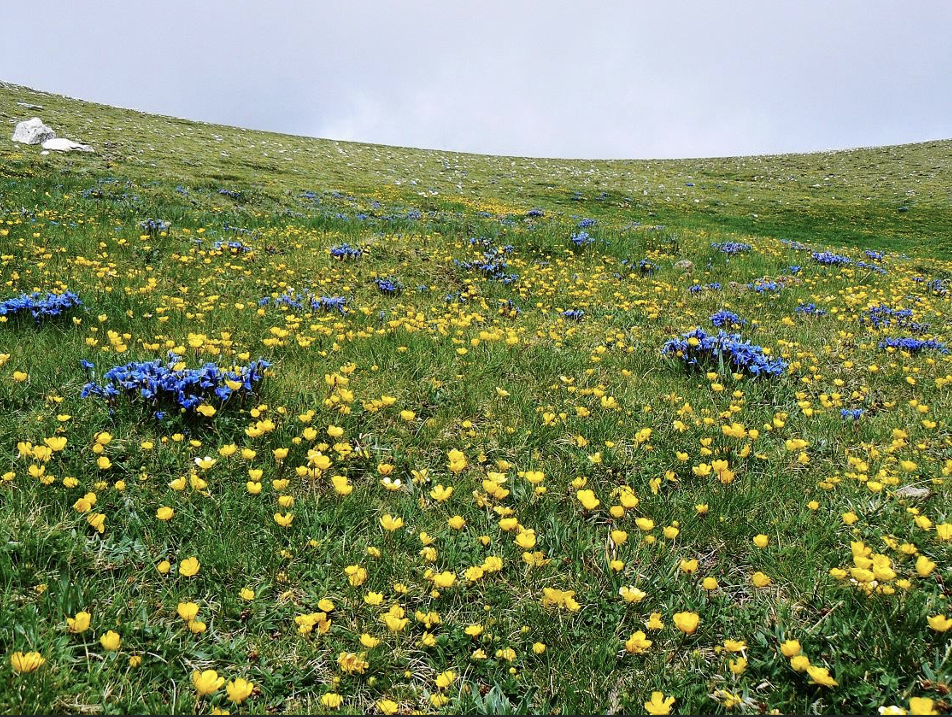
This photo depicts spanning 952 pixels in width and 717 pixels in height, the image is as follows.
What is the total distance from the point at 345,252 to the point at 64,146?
23.2m

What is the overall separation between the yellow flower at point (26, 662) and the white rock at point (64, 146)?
2863 cm

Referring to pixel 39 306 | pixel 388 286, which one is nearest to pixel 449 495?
pixel 39 306

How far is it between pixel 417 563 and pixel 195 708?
1.28m

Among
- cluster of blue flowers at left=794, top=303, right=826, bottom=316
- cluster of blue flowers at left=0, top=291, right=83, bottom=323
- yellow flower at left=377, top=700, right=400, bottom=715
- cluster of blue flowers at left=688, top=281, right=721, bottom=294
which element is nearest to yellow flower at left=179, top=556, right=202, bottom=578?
yellow flower at left=377, top=700, right=400, bottom=715

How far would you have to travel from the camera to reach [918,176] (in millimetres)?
46625

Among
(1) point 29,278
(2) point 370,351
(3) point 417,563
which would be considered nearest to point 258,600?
(3) point 417,563

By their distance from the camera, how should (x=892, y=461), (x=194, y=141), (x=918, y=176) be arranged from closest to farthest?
1. (x=892, y=461)
2. (x=194, y=141)
3. (x=918, y=176)

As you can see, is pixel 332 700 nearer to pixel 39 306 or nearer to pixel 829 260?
pixel 39 306

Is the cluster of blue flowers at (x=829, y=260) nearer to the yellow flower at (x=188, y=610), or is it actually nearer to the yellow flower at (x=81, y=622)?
the yellow flower at (x=188, y=610)

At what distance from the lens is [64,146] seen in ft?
79.7

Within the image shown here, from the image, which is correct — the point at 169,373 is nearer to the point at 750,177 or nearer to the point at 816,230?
the point at 816,230

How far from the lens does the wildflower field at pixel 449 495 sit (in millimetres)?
2590

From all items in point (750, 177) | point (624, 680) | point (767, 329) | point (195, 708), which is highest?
point (750, 177)

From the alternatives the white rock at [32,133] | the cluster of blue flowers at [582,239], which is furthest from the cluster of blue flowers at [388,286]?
the white rock at [32,133]
